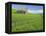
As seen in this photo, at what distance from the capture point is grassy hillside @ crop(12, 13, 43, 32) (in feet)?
6.61

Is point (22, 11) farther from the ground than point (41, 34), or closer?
farther from the ground

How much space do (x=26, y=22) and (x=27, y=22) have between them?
2 cm

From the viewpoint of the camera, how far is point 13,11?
200cm

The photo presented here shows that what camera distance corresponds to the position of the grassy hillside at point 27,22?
202 cm

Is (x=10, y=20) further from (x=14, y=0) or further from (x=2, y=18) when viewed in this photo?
(x=14, y=0)

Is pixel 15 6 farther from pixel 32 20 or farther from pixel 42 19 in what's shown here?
pixel 42 19

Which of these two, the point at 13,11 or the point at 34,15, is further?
the point at 34,15

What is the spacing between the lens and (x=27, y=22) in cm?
210

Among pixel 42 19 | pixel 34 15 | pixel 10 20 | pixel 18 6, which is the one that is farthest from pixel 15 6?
pixel 42 19

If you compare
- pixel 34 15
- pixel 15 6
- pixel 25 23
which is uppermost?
pixel 15 6

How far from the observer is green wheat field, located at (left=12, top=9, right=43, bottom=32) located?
2.01 metres

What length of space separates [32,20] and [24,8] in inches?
10.0

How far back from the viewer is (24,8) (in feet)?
6.79

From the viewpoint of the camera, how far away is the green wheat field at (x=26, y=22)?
2014mm
